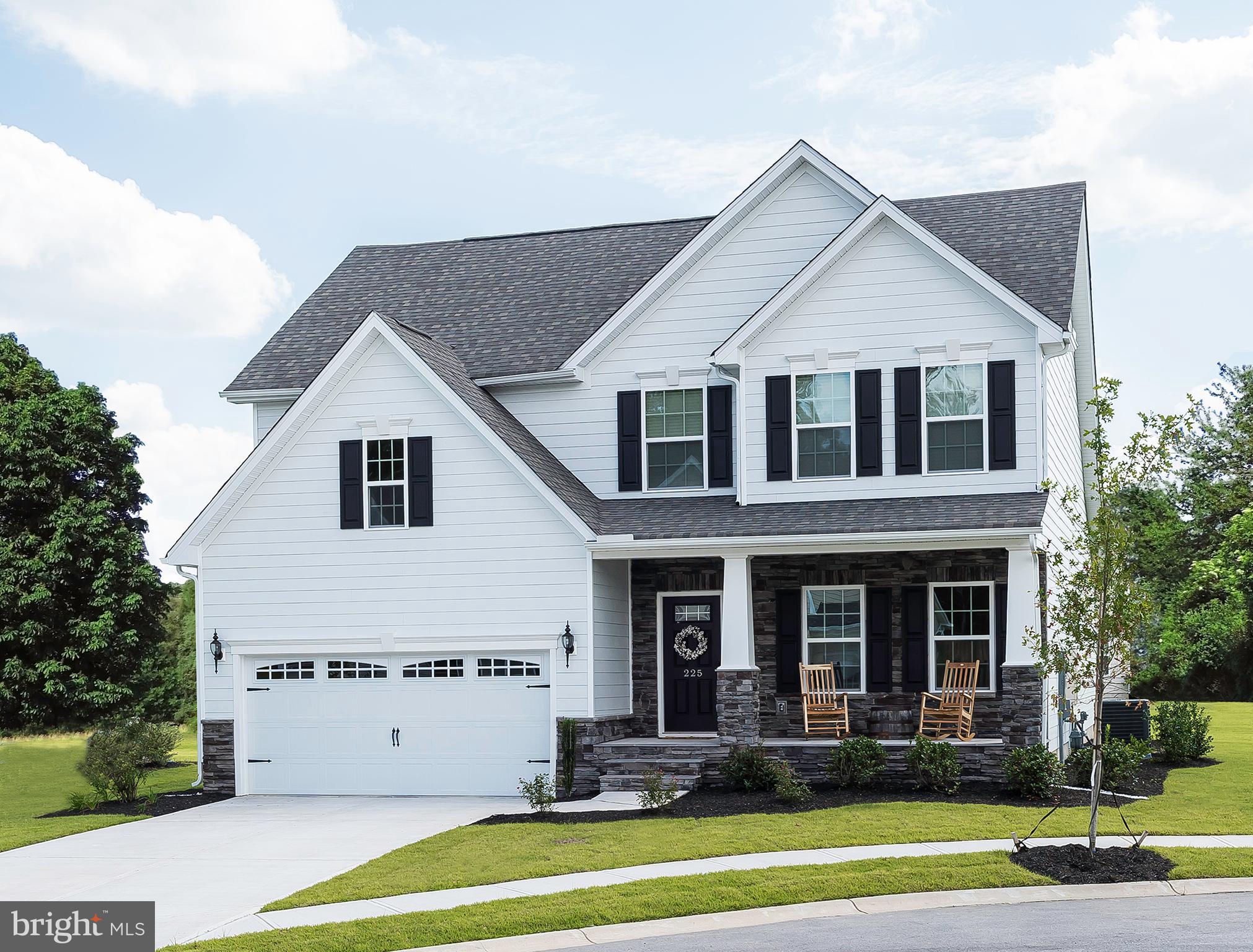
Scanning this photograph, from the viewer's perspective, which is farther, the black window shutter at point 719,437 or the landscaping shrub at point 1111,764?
the black window shutter at point 719,437

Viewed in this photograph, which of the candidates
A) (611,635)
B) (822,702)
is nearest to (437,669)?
(611,635)

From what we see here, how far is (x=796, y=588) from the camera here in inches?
748

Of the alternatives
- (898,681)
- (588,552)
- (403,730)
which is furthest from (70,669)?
(898,681)

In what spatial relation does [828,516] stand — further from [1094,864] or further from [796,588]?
[1094,864]

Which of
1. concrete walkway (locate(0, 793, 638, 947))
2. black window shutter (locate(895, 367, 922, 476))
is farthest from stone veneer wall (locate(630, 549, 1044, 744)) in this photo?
concrete walkway (locate(0, 793, 638, 947))

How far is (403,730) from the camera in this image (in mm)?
18734

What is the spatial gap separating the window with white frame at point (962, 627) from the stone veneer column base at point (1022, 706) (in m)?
1.77

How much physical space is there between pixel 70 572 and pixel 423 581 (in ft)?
57.4

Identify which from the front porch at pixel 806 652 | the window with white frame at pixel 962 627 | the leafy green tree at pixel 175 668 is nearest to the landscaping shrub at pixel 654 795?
the front porch at pixel 806 652

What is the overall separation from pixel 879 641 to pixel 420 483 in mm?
6861

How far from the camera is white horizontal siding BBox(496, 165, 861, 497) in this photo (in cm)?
1969

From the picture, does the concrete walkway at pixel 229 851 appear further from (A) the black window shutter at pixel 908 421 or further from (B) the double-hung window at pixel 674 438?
(A) the black window shutter at pixel 908 421

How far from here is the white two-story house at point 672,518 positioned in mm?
17781

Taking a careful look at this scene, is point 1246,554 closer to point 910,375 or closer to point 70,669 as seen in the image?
point 910,375
